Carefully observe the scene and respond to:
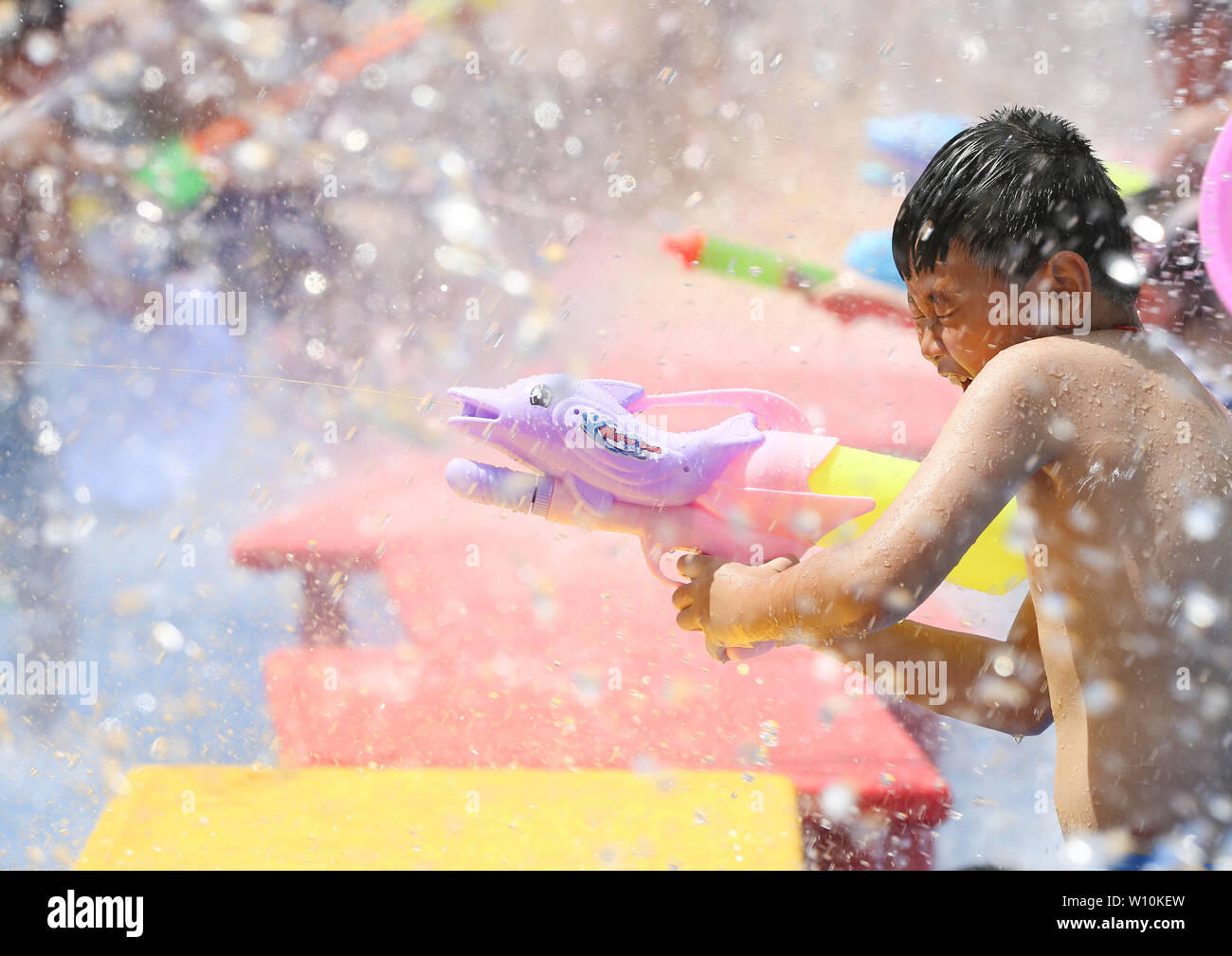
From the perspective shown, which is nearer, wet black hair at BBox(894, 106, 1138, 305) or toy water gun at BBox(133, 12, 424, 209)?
wet black hair at BBox(894, 106, 1138, 305)

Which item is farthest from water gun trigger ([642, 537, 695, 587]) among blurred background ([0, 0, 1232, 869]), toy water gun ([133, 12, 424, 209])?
toy water gun ([133, 12, 424, 209])

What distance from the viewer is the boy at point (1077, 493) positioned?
0.78 meters

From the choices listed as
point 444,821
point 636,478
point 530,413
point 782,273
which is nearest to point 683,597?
point 636,478

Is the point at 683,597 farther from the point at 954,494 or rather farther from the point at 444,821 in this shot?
the point at 444,821

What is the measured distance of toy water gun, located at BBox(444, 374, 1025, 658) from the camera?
108cm

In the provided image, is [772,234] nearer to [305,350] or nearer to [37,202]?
[305,350]

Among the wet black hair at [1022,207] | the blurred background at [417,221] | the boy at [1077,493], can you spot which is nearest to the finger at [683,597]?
the boy at [1077,493]

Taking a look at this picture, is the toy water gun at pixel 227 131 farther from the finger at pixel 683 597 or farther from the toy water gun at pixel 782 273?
the finger at pixel 683 597

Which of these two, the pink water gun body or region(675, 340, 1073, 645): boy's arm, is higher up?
the pink water gun body

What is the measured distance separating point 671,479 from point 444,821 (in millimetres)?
602

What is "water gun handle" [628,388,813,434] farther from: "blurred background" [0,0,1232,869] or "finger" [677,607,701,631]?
"blurred background" [0,0,1232,869]

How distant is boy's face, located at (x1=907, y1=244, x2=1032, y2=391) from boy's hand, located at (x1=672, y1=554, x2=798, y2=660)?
24 cm

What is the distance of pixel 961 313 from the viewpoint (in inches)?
33.9

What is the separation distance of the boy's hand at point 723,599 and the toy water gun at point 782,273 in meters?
1.60
